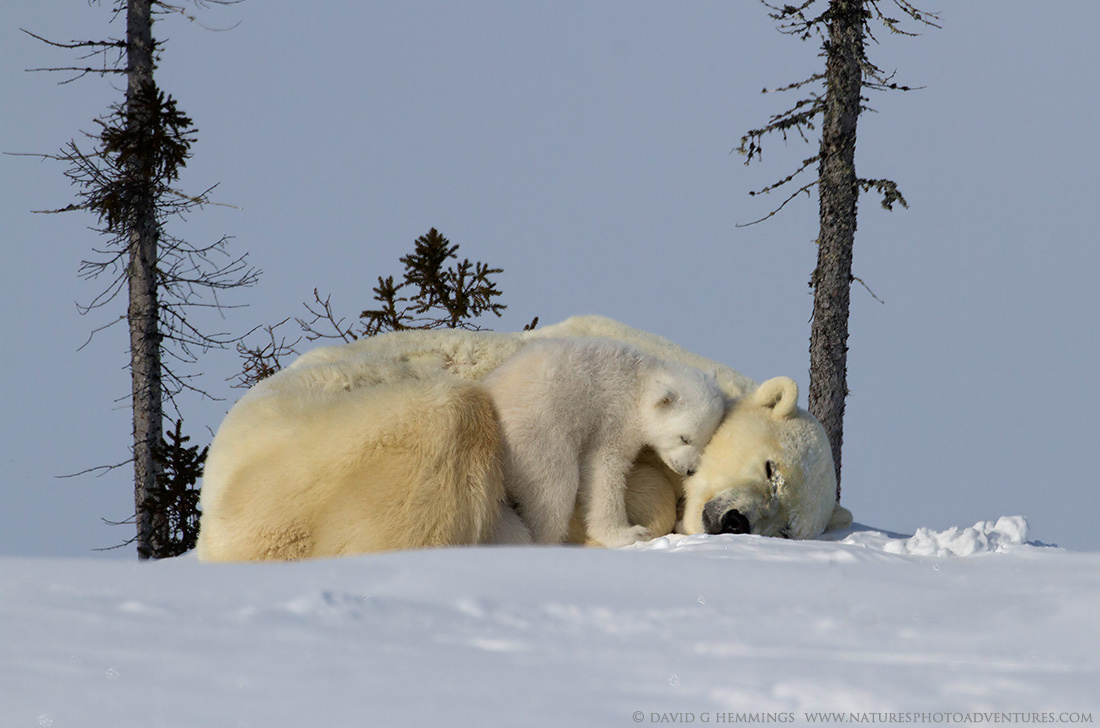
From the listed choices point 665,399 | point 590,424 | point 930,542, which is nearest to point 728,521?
point 665,399

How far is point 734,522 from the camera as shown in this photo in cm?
→ 502

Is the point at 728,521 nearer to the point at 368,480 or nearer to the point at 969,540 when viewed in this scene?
the point at 969,540

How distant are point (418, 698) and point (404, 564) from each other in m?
1.12

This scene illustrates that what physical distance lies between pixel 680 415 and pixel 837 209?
5.05m

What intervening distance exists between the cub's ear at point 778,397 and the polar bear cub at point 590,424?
22 centimetres

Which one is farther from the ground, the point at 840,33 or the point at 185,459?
the point at 840,33

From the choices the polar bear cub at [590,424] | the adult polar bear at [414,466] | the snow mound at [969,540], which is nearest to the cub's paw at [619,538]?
the polar bear cub at [590,424]

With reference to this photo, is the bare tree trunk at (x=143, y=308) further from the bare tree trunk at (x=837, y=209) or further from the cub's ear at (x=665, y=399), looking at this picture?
the cub's ear at (x=665, y=399)

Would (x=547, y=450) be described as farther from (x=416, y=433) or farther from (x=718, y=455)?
(x=718, y=455)

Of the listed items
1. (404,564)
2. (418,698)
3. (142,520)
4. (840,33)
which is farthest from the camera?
(142,520)

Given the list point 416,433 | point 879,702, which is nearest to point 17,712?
point 879,702

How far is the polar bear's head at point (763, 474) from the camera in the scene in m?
5.07

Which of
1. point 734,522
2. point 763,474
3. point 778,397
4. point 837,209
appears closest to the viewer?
point 734,522

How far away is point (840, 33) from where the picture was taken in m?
9.47
